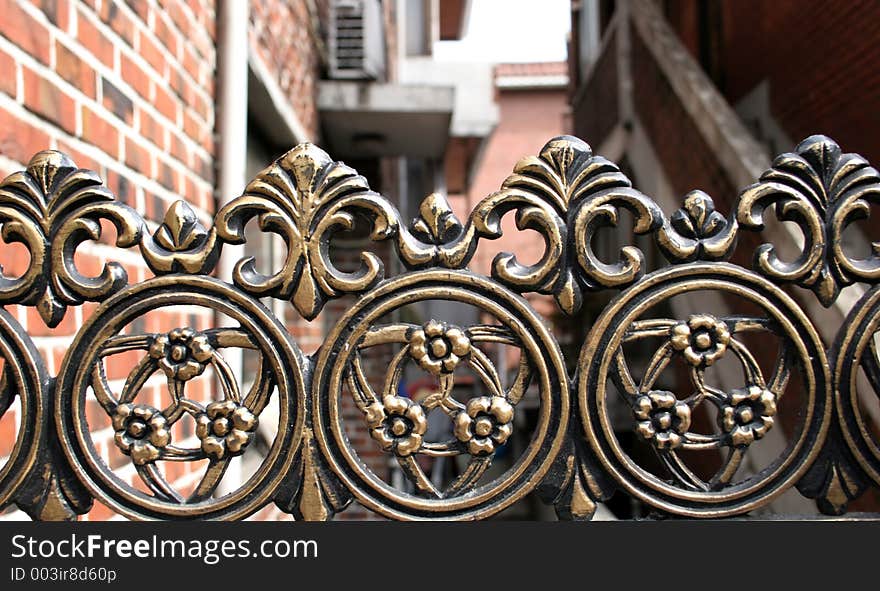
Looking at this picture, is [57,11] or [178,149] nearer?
[57,11]

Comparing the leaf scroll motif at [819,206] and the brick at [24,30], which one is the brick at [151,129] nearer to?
the brick at [24,30]

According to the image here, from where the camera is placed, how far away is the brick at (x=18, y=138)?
1.01 metres

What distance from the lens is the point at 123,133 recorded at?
141 cm

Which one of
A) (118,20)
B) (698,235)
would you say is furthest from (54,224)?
(118,20)

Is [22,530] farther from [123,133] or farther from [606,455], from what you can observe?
[123,133]

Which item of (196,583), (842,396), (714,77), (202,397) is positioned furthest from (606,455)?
(714,77)

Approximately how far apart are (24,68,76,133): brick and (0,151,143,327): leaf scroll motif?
45cm

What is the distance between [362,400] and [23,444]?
334 mm

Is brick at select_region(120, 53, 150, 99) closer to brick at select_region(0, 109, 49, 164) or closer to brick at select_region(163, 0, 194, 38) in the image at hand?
brick at select_region(163, 0, 194, 38)

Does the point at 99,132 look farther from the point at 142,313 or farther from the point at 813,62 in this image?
the point at 813,62

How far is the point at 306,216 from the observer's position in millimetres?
706

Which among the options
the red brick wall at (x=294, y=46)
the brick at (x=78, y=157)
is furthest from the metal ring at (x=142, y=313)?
the red brick wall at (x=294, y=46)

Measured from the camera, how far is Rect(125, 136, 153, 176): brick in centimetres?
142

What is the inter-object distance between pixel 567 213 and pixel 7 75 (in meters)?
0.83
